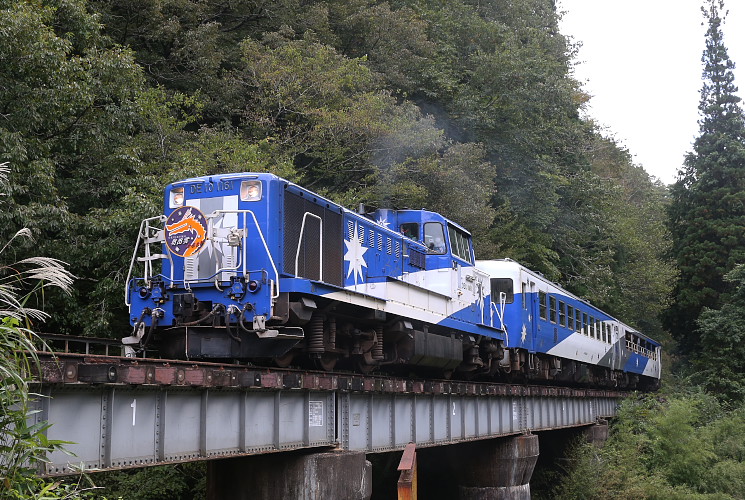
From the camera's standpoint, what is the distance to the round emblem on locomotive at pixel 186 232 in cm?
1142

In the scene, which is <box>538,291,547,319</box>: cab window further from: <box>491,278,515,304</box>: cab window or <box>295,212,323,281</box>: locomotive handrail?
<box>295,212,323,281</box>: locomotive handrail

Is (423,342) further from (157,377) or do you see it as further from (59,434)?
(59,434)

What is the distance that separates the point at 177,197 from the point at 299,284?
9.36ft

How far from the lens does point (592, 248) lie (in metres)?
43.8

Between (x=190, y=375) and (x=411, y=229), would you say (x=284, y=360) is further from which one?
(x=411, y=229)

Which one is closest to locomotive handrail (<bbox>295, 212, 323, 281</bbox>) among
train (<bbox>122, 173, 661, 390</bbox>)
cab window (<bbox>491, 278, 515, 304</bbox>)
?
train (<bbox>122, 173, 661, 390</bbox>)

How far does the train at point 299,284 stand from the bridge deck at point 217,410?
727 millimetres

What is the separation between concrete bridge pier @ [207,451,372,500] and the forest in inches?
154

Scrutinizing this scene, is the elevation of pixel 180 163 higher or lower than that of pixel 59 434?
higher

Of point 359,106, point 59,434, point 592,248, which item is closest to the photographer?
point 59,434

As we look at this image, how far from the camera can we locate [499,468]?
20.3 meters

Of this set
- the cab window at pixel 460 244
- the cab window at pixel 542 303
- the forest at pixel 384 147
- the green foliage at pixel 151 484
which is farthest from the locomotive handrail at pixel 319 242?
the cab window at pixel 542 303

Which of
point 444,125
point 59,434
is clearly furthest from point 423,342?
point 444,125

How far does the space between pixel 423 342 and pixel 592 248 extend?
31214mm
